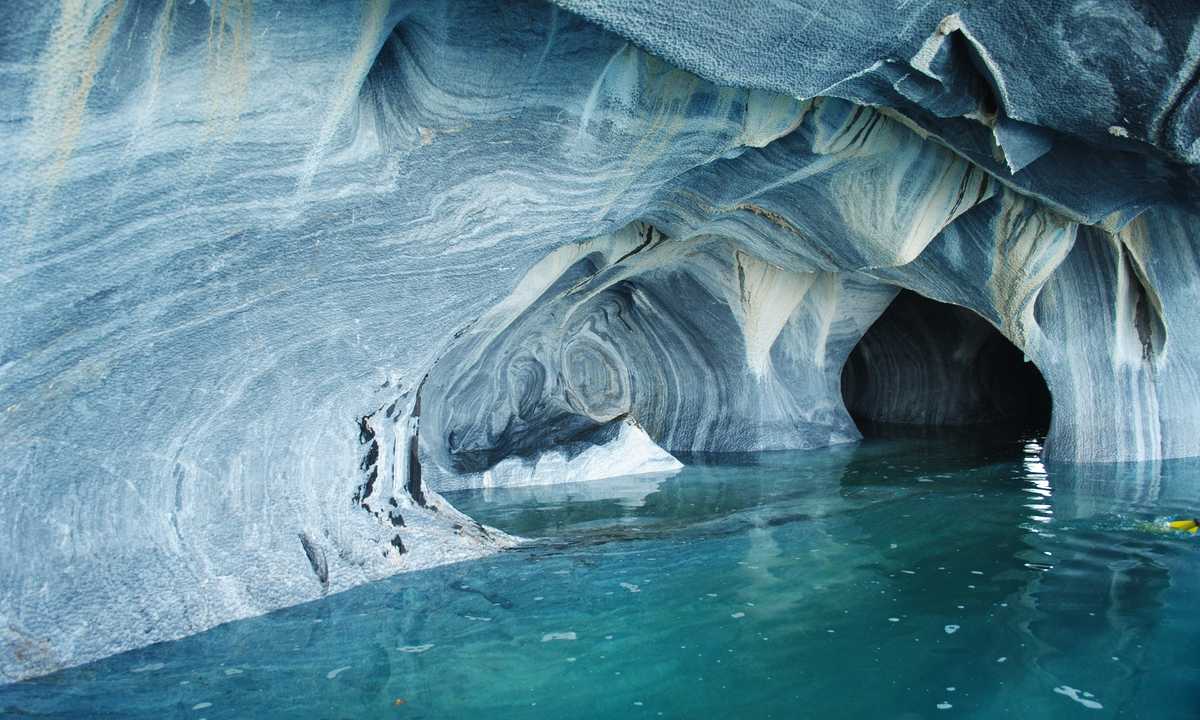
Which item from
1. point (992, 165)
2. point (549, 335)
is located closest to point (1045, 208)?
point (992, 165)

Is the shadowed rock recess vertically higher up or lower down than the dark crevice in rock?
higher up

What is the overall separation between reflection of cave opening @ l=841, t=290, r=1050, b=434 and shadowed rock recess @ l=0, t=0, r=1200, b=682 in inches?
264

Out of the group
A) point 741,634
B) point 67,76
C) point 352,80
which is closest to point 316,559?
point 741,634

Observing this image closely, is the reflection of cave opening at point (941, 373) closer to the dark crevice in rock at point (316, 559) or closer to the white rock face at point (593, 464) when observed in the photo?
the white rock face at point (593, 464)

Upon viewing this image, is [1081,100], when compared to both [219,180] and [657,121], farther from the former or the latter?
[219,180]

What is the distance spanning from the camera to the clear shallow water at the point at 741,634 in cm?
264

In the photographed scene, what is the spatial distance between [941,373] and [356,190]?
1151 cm

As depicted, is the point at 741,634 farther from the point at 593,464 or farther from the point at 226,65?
the point at 593,464

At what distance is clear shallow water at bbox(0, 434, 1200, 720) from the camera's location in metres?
2.64

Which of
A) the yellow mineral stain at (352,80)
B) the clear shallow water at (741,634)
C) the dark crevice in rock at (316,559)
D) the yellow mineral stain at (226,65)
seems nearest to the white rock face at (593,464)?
the clear shallow water at (741,634)

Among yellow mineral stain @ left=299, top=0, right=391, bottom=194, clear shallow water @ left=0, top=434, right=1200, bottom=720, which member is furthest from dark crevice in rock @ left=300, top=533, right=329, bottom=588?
yellow mineral stain @ left=299, top=0, right=391, bottom=194

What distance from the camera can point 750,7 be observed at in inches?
123

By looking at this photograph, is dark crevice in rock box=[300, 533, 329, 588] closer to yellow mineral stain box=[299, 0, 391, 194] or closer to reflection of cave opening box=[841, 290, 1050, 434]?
yellow mineral stain box=[299, 0, 391, 194]

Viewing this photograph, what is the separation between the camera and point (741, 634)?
3.18m
